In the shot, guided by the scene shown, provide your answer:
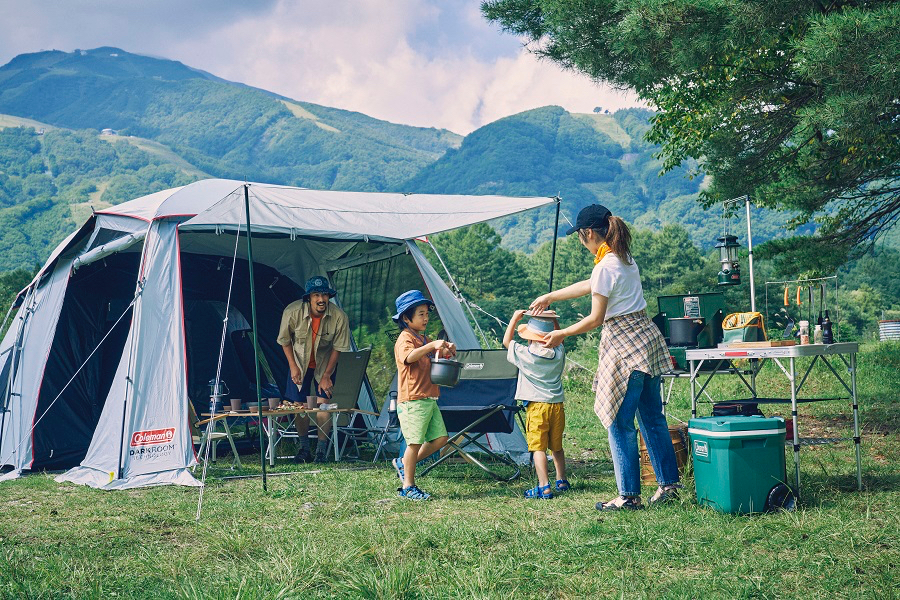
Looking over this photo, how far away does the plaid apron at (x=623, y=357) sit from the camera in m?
3.50


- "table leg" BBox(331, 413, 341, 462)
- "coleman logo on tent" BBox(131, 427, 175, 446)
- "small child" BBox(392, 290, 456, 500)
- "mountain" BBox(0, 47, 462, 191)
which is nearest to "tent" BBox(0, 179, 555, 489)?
"coleman logo on tent" BBox(131, 427, 175, 446)

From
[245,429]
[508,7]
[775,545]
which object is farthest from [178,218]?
[775,545]

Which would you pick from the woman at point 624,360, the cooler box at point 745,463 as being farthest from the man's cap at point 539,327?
the cooler box at point 745,463

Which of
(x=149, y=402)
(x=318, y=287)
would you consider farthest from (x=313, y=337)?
(x=149, y=402)

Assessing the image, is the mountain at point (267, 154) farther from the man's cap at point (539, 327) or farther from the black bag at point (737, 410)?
the black bag at point (737, 410)

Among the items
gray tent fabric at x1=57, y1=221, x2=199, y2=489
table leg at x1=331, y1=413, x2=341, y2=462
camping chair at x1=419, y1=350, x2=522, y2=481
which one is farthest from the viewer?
table leg at x1=331, y1=413, x2=341, y2=462

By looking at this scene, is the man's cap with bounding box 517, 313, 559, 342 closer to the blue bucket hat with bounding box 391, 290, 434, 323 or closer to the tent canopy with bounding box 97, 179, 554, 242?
the blue bucket hat with bounding box 391, 290, 434, 323

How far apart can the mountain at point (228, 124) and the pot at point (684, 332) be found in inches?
4689

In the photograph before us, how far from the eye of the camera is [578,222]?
3707 mm

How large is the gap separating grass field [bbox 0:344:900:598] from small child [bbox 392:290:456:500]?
0.23 meters

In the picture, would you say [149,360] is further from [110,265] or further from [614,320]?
[614,320]

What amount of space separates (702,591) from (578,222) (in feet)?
5.90

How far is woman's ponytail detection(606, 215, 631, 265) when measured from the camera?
3.59 m

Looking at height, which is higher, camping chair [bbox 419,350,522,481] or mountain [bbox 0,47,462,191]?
mountain [bbox 0,47,462,191]
